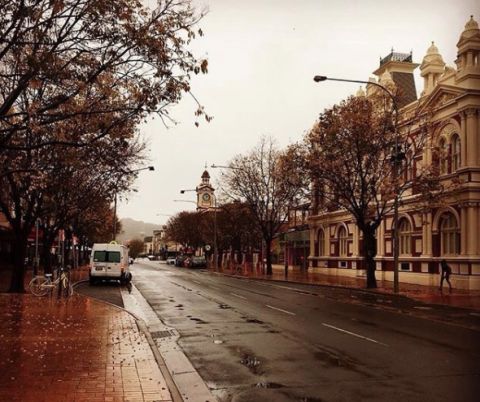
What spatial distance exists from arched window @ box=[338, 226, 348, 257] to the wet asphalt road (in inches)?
1096

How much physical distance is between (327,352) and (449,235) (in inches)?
954

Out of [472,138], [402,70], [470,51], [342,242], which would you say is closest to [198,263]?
[342,242]

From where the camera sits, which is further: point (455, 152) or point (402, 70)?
point (402, 70)

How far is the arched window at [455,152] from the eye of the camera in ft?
107

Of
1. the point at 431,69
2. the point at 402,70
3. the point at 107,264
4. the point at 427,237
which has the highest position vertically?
the point at 402,70

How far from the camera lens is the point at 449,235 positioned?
3322 centimetres

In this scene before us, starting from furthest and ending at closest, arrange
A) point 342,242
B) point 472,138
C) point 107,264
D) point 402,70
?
1. point 342,242
2. point 402,70
3. point 107,264
4. point 472,138

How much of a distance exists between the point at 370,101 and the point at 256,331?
1925 cm

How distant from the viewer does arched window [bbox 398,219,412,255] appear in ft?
122

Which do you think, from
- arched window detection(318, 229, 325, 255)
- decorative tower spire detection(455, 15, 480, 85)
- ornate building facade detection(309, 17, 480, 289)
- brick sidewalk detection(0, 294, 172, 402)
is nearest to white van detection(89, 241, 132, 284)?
brick sidewalk detection(0, 294, 172, 402)

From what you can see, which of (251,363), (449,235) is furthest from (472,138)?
(251,363)

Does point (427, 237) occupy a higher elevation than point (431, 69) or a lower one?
lower

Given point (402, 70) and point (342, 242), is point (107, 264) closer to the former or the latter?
point (342, 242)

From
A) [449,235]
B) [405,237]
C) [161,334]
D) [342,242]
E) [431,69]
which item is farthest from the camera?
[342,242]
